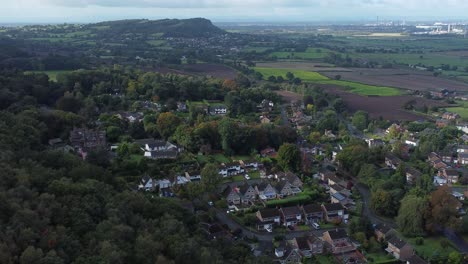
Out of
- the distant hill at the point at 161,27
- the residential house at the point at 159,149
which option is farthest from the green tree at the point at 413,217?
the distant hill at the point at 161,27

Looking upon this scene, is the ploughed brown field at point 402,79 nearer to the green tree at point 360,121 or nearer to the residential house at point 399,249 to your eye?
the green tree at point 360,121

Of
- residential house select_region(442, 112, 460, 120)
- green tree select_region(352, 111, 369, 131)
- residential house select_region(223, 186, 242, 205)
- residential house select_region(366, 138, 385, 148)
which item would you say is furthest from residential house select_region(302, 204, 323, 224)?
residential house select_region(442, 112, 460, 120)

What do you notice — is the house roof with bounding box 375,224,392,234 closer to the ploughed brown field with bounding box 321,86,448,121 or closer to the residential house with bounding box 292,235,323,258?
the residential house with bounding box 292,235,323,258

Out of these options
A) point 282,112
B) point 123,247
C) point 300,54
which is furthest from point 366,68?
point 123,247

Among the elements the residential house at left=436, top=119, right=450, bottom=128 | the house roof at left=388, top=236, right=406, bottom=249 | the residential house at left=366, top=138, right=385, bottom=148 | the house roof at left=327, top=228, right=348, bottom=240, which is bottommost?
the house roof at left=388, top=236, right=406, bottom=249

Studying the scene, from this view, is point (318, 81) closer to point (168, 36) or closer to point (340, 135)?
point (340, 135)

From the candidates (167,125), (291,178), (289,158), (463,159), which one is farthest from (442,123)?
(167,125)
